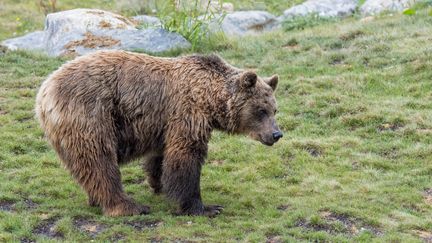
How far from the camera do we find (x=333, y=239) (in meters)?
8.26

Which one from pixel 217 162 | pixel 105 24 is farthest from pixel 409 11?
pixel 217 162

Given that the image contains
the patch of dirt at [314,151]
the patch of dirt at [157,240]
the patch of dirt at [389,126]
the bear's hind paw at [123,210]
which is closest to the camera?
the patch of dirt at [157,240]

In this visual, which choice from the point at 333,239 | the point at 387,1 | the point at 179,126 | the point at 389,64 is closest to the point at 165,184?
the point at 179,126

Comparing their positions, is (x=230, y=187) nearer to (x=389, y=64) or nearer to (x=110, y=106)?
(x=110, y=106)

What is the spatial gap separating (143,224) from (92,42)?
808cm

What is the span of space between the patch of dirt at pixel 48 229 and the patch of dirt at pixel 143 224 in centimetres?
80

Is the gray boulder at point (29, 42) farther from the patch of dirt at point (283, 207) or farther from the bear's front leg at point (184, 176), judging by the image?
the patch of dirt at point (283, 207)

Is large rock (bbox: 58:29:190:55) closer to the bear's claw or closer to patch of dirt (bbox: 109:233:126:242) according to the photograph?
the bear's claw

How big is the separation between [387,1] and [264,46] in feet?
15.4

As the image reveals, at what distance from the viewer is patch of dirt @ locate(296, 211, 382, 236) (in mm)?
8547

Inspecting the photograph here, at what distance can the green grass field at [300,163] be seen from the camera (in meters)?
8.56

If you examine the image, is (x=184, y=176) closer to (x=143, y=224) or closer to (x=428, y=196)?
(x=143, y=224)

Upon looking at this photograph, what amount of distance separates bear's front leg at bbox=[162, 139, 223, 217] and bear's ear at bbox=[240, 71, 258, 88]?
2.94 ft

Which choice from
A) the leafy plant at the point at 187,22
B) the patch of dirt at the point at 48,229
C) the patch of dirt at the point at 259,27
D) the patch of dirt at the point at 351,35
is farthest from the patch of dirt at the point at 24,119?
the patch of dirt at the point at 259,27
